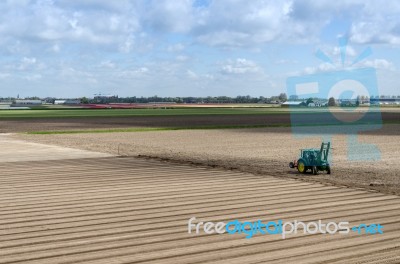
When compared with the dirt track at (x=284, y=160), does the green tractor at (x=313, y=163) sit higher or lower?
higher

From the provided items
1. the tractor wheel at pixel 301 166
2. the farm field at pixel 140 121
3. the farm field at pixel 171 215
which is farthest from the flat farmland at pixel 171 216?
the farm field at pixel 140 121

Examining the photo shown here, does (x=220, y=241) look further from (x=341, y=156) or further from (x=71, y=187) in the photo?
(x=341, y=156)

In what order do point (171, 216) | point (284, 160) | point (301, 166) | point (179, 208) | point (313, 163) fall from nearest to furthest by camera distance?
point (171, 216), point (179, 208), point (313, 163), point (301, 166), point (284, 160)

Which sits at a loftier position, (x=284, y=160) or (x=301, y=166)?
(x=301, y=166)

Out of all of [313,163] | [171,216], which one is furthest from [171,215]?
[313,163]

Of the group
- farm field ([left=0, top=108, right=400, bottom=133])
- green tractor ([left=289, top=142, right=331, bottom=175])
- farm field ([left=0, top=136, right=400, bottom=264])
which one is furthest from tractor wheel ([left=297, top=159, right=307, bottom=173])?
farm field ([left=0, top=108, right=400, bottom=133])

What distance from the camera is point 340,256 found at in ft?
23.9

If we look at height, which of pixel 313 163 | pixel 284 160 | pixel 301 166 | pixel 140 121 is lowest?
pixel 284 160

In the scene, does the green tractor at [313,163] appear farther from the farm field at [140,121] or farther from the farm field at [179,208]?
the farm field at [140,121]

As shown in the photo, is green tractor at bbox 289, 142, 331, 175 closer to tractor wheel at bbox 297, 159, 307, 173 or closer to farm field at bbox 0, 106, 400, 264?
tractor wheel at bbox 297, 159, 307, 173

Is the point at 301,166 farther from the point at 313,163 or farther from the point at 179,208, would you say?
the point at 179,208

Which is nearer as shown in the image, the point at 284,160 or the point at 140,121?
the point at 284,160

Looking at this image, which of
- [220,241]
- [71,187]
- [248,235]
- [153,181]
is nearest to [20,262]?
[220,241]

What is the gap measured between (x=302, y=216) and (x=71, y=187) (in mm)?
5930
